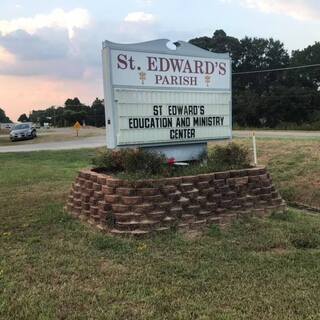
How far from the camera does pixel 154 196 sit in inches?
244

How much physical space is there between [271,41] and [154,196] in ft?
196

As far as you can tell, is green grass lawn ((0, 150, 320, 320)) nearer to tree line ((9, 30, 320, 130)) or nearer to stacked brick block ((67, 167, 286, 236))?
stacked brick block ((67, 167, 286, 236))

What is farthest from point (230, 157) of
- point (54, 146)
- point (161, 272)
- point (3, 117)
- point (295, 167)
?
point (3, 117)

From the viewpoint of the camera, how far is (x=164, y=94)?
24.8 ft

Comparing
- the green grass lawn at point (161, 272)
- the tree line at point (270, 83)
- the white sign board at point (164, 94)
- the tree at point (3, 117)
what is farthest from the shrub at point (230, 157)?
the tree at point (3, 117)

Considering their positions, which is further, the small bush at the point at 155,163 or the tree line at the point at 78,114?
the tree line at the point at 78,114

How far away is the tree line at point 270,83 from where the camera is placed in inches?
2077

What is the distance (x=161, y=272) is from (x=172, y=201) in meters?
1.62

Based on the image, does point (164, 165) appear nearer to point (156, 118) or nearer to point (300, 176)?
point (156, 118)

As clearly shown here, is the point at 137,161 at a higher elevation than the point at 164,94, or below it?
below

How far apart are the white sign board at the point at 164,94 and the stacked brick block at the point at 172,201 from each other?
100 centimetres

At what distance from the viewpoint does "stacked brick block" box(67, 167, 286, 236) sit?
6.14 metres

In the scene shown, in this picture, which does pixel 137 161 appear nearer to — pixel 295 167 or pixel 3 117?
pixel 295 167

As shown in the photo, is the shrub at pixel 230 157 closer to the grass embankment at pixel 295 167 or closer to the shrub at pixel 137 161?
the shrub at pixel 137 161
